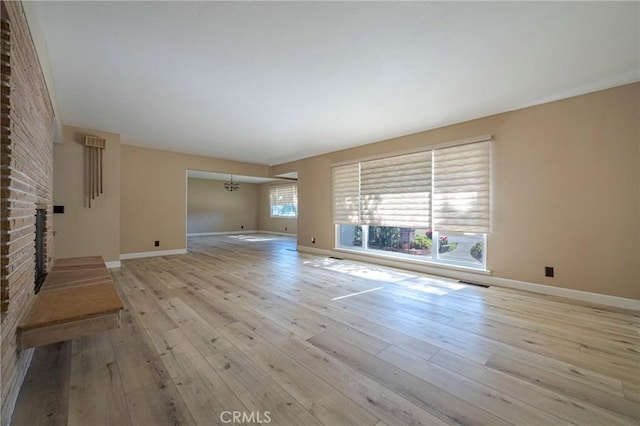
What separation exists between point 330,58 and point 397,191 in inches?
110

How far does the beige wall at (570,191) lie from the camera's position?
8.85 feet

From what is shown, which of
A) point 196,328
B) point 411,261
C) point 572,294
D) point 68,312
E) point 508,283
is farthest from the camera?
point 411,261

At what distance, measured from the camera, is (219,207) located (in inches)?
423

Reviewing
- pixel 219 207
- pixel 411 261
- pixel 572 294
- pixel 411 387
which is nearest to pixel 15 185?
pixel 411 387

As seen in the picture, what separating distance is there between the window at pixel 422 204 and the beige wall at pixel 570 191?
0.21 m

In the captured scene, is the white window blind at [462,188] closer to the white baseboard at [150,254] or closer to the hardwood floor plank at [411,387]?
Answer: the hardwood floor plank at [411,387]

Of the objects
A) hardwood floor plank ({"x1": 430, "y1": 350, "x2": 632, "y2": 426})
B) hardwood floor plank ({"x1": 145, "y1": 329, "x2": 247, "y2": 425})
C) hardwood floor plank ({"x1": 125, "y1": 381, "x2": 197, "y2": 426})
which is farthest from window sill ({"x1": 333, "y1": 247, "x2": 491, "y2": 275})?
hardwood floor plank ({"x1": 125, "y1": 381, "x2": 197, "y2": 426})

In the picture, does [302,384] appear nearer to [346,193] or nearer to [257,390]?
[257,390]

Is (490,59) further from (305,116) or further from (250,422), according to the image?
(250,422)

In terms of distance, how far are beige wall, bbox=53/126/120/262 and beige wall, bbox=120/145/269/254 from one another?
0.86 m

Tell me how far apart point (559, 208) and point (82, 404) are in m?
4.54

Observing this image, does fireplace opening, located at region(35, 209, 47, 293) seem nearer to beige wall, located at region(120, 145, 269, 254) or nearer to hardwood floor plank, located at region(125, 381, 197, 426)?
hardwood floor plank, located at region(125, 381, 197, 426)

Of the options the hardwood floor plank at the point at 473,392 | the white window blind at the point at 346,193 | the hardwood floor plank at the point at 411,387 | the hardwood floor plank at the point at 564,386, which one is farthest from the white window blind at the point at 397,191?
the hardwood floor plank at the point at 411,387

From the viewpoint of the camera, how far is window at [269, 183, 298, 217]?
10.0 metres
